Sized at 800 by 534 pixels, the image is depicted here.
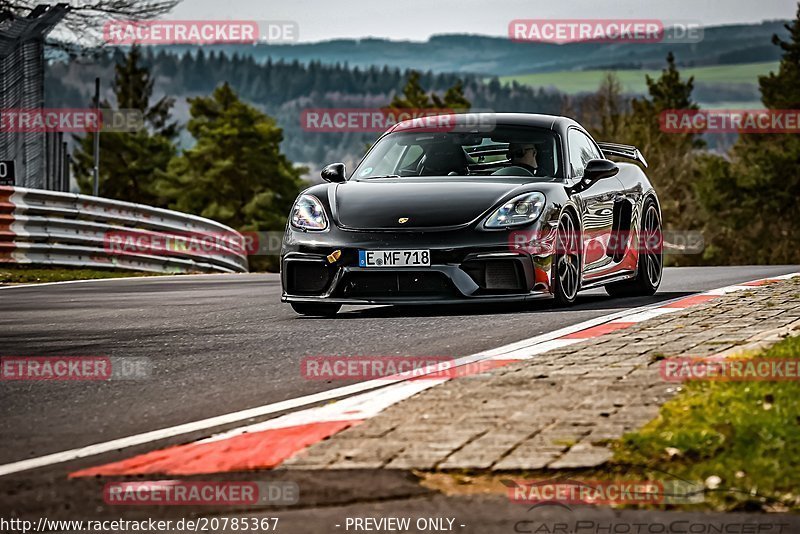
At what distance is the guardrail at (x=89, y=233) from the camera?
62.1 ft

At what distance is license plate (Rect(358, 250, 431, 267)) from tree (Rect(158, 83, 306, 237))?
75358mm

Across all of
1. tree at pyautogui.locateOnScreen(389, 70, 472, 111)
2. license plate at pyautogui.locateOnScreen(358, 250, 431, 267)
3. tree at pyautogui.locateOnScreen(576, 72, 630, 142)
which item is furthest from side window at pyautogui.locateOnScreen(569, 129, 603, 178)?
tree at pyautogui.locateOnScreen(389, 70, 472, 111)

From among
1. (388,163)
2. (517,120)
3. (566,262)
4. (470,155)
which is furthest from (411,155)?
(566,262)

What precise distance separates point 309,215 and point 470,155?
165cm

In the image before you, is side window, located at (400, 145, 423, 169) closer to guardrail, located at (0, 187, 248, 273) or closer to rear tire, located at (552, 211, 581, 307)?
rear tire, located at (552, 211, 581, 307)

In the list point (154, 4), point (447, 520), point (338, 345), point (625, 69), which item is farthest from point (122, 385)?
point (625, 69)

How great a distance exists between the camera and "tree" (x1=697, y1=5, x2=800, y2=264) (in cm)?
7125

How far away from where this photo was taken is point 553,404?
18.7 feet

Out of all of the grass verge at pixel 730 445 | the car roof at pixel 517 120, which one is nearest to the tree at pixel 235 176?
the car roof at pixel 517 120

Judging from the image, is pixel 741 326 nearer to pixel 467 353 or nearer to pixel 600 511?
pixel 467 353

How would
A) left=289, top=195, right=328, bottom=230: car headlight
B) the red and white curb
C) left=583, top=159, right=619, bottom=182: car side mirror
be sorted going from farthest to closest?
left=583, top=159, right=619, bottom=182: car side mirror < left=289, top=195, right=328, bottom=230: car headlight < the red and white curb

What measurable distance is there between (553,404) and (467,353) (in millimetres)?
2094

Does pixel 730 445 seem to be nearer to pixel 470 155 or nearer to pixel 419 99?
pixel 470 155

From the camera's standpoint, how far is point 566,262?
10.5 m
